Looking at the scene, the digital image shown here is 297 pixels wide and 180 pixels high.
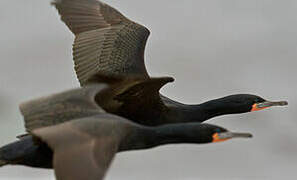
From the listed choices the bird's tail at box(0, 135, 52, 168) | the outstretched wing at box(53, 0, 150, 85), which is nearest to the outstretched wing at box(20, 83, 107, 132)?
the bird's tail at box(0, 135, 52, 168)

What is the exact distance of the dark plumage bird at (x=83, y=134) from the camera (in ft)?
15.1

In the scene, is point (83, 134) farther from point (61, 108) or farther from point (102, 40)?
point (102, 40)

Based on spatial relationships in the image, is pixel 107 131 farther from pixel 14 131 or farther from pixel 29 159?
pixel 14 131

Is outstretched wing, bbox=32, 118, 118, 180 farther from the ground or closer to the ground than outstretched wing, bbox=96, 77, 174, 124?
farther from the ground

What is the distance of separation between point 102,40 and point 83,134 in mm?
2138

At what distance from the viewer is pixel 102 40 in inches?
267

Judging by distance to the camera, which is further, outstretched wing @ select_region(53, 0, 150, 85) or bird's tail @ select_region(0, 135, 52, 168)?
outstretched wing @ select_region(53, 0, 150, 85)

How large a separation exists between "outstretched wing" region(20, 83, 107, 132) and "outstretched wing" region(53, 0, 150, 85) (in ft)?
3.04

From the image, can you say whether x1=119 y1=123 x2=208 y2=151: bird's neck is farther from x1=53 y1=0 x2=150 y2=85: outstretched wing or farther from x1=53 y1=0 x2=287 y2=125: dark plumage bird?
x1=53 y1=0 x2=150 y2=85: outstretched wing

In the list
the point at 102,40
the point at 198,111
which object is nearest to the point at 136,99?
the point at 198,111

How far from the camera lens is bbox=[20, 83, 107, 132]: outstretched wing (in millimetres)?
5274

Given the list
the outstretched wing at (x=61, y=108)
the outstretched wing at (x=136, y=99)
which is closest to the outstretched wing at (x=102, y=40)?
the outstretched wing at (x=136, y=99)

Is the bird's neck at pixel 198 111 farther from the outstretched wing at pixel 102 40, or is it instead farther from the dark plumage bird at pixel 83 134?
the dark plumage bird at pixel 83 134

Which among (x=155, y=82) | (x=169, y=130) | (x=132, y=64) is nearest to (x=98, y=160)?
(x=169, y=130)
